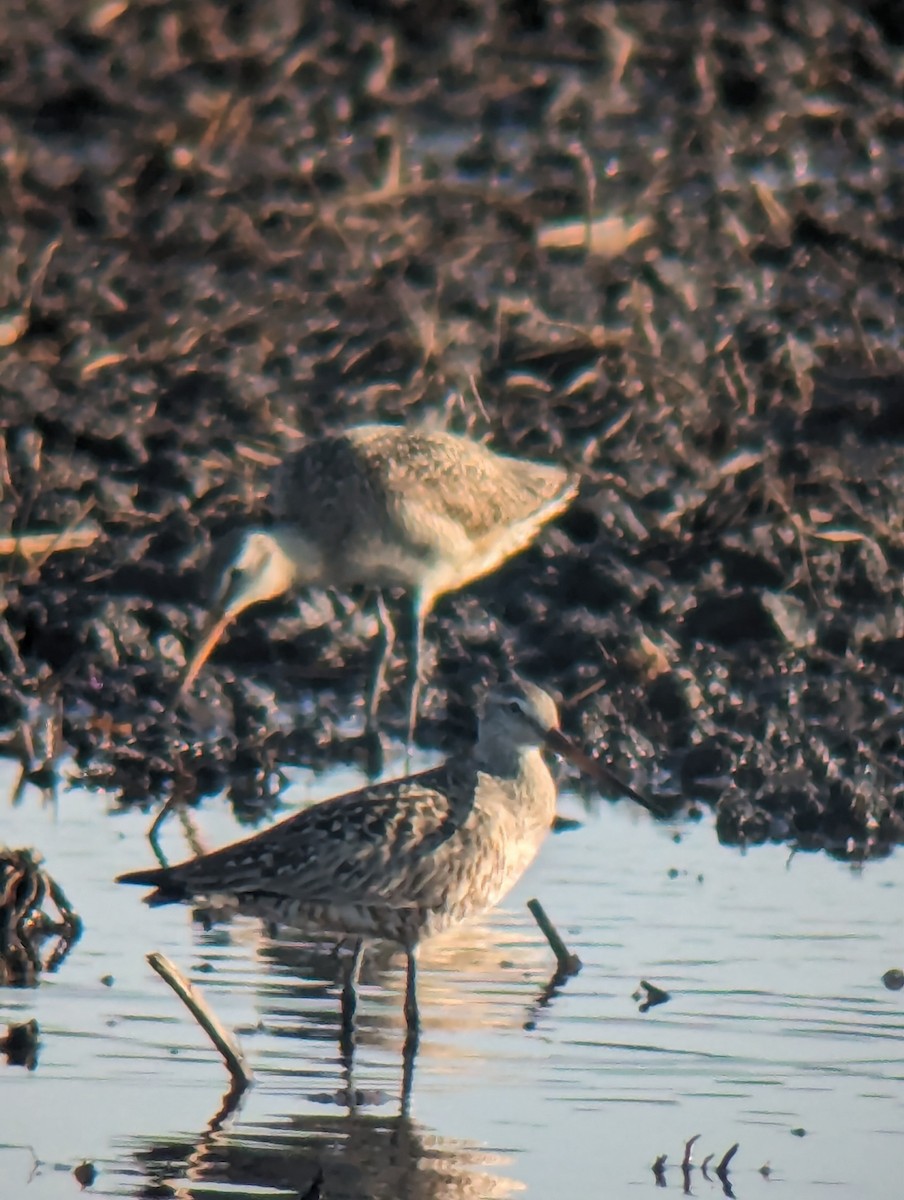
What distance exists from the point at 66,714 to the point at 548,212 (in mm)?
4577

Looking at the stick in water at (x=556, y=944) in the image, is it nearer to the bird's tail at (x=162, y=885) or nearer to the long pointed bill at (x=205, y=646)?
the bird's tail at (x=162, y=885)

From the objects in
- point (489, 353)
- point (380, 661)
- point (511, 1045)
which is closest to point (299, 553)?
point (380, 661)

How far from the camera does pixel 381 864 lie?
7.36m

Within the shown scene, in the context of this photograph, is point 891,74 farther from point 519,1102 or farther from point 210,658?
point 519,1102

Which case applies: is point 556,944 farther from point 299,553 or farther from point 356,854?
point 299,553

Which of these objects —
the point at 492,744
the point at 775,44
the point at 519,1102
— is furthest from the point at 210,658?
the point at 775,44

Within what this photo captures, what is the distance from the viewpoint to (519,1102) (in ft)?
21.3

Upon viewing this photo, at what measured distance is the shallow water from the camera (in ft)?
19.7

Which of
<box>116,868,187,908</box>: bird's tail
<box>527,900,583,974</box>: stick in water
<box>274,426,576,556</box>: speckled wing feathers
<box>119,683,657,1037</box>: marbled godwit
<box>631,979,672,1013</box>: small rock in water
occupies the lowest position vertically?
<box>274,426,576,556</box>: speckled wing feathers

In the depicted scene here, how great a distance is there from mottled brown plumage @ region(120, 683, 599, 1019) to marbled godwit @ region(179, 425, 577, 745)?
3229 millimetres

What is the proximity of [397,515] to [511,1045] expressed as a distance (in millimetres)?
4324

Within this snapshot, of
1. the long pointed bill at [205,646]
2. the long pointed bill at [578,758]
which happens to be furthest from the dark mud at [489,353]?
the long pointed bill at [578,758]

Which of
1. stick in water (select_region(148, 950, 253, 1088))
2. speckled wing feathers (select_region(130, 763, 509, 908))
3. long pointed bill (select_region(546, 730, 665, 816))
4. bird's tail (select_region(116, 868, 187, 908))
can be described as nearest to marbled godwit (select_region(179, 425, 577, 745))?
long pointed bill (select_region(546, 730, 665, 816))

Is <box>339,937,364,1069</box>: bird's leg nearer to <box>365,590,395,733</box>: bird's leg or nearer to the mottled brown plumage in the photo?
the mottled brown plumage
